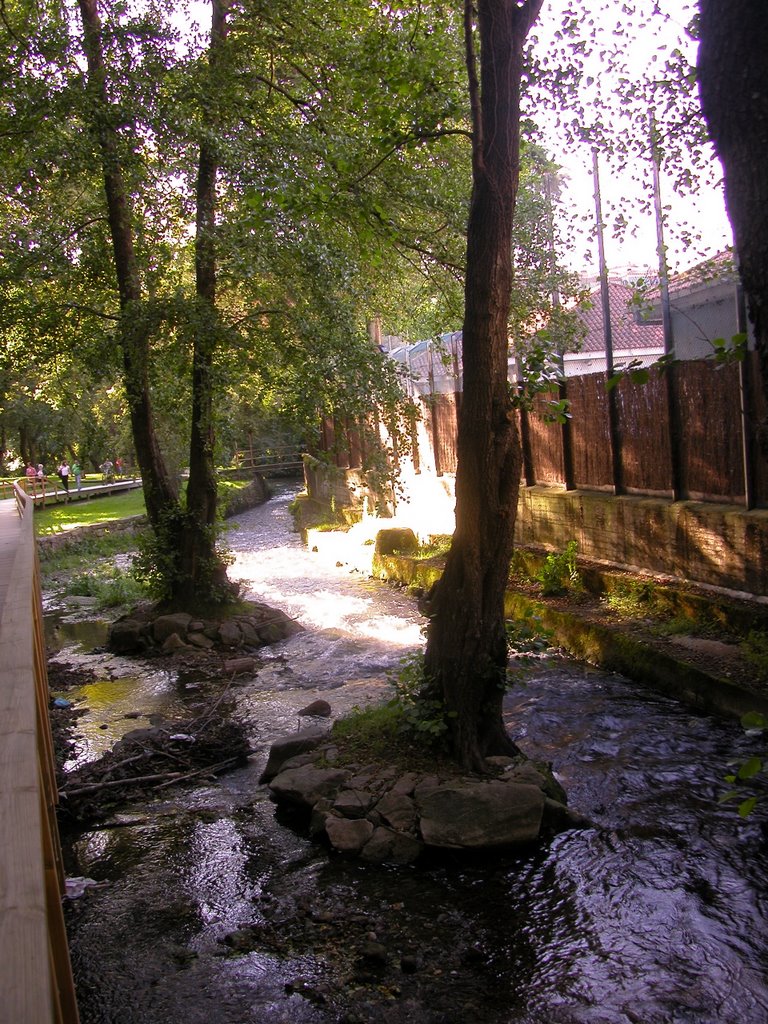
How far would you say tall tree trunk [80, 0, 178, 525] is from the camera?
11.1 m

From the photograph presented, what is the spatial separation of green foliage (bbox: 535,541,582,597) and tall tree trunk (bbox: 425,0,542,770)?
479 cm

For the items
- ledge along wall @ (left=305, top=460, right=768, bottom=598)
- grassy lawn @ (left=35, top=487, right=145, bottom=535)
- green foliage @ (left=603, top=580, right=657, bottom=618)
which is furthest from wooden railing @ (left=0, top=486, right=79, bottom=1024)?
grassy lawn @ (left=35, top=487, right=145, bottom=535)

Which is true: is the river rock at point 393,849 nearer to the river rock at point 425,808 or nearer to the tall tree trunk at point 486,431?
the river rock at point 425,808

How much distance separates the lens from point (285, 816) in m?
6.53

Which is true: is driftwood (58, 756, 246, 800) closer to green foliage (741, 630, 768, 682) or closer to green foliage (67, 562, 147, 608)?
green foliage (741, 630, 768, 682)

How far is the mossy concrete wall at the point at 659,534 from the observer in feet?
28.7

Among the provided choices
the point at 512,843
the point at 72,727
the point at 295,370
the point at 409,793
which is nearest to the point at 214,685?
the point at 72,727

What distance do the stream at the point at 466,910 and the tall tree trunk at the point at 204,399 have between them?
6095 mm

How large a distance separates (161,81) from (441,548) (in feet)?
27.5

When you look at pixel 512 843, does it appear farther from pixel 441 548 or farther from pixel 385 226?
pixel 441 548

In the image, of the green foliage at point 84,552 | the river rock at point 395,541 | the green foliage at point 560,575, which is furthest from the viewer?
the green foliage at point 84,552

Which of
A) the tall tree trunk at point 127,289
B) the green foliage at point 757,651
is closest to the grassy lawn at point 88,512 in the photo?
the tall tree trunk at point 127,289

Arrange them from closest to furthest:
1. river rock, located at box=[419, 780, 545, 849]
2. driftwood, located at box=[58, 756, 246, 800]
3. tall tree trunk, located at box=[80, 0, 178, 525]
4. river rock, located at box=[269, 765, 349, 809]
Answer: river rock, located at box=[419, 780, 545, 849] → river rock, located at box=[269, 765, 349, 809] → driftwood, located at box=[58, 756, 246, 800] → tall tree trunk, located at box=[80, 0, 178, 525]

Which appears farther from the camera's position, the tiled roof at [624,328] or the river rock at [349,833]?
the tiled roof at [624,328]
